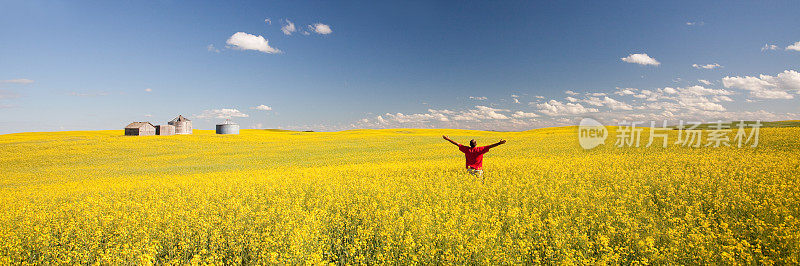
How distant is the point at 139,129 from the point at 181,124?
791 cm

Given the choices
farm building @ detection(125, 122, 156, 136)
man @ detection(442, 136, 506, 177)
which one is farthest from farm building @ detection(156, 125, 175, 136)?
man @ detection(442, 136, 506, 177)

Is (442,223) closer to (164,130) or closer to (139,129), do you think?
(139,129)

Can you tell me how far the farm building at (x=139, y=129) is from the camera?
49031 mm

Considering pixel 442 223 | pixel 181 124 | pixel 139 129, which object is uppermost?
pixel 181 124

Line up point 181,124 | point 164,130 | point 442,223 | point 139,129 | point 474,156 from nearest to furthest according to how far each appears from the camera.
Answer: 1. point 442,223
2. point 474,156
3. point 139,129
4. point 164,130
5. point 181,124

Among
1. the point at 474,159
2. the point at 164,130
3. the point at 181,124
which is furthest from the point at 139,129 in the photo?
the point at 474,159

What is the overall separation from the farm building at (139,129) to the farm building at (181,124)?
4.65 metres

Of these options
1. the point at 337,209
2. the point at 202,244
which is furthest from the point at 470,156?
the point at 202,244

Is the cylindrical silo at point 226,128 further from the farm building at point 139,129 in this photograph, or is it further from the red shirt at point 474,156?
the red shirt at point 474,156

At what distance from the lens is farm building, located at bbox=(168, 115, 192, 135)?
5603cm

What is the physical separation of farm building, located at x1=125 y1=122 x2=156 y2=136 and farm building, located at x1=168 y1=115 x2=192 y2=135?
15.3 ft

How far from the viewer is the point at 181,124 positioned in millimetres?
56594

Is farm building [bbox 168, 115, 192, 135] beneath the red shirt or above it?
above

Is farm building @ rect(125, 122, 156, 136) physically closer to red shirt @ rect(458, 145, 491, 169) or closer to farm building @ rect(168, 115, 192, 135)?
farm building @ rect(168, 115, 192, 135)
